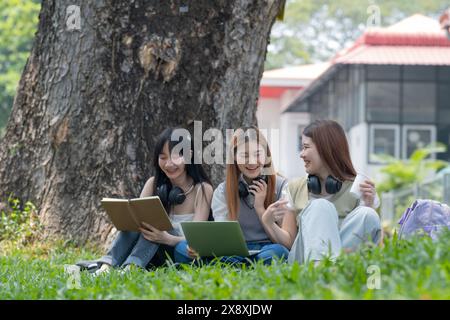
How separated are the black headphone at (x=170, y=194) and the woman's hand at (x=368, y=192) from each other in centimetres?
152

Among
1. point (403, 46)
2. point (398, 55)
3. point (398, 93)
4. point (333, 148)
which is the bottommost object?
point (333, 148)

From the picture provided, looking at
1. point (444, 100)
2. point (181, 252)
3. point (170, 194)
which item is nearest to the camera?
point (181, 252)

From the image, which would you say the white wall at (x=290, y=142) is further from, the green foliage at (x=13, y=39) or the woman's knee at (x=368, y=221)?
the woman's knee at (x=368, y=221)

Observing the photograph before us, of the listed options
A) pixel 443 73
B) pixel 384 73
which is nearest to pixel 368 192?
pixel 384 73

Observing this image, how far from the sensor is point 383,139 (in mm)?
30906

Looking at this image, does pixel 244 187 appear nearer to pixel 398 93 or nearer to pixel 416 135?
pixel 398 93

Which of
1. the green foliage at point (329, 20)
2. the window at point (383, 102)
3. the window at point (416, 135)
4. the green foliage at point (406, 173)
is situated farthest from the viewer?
the green foliage at point (329, 20)

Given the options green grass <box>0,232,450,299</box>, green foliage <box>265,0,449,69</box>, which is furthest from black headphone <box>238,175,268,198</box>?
green foliage <box>265,0,449,69</box>

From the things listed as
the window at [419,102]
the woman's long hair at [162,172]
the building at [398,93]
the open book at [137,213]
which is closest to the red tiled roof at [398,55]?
the building at [398,93]

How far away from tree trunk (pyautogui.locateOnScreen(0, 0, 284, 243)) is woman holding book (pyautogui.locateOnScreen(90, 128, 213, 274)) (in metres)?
1.41

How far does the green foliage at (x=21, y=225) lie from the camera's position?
31.3 ft

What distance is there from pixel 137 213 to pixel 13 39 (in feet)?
107

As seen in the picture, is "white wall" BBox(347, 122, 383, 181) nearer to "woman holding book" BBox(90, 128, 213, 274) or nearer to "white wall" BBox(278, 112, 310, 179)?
"white wall" BBox(278, 112, 310, 179)

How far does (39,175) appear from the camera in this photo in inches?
381
